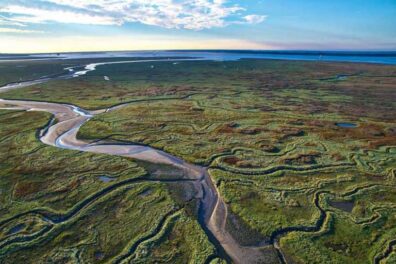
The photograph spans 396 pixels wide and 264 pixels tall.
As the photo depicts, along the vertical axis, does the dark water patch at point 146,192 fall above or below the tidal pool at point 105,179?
below

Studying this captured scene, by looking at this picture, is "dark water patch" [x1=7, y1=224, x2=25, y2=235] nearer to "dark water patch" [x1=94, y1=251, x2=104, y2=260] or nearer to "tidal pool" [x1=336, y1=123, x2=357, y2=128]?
"dark water patch" [x1=94, y1=251, x2=104, y2=260]

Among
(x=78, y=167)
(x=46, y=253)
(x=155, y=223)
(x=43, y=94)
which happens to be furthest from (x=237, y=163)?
(x=43, y=94)

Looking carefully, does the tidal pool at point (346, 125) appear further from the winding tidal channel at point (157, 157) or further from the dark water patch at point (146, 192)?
the dark water patch at point (146, 192)

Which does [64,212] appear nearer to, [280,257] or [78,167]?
[78,167]

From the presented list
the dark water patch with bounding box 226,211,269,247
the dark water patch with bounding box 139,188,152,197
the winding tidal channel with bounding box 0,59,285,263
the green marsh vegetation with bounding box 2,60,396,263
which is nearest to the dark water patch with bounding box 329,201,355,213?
the green marsh vegetation with bounding box 2,60,396,263

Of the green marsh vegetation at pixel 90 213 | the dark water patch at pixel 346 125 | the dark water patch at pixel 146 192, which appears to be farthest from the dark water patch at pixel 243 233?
the dark water patch at pixel 346 125
